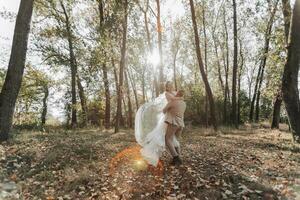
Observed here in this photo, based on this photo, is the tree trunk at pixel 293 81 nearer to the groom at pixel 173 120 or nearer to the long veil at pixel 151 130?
the long veil at pixel 151 130

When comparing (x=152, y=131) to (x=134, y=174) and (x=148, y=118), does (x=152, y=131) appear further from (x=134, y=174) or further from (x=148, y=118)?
(x=134, y=174)

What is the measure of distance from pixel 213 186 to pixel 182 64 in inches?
1857

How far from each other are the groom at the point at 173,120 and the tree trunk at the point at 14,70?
19.8 feet

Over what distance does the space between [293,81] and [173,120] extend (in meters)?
6.64

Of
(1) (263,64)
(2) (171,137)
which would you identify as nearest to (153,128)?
(2) (171,137)

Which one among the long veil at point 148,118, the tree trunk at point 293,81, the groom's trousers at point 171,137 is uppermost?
the tree trunk at point 293,81

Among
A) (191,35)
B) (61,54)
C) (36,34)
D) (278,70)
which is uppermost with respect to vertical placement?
(191,35)

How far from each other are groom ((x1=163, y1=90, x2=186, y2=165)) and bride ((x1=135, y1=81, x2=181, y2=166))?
17 centimetres

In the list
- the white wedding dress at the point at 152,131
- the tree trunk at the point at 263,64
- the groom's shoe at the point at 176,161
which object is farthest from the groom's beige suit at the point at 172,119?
the tree trunk at the point at 263,64

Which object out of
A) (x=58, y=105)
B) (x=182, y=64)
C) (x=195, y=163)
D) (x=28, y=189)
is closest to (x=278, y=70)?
(x=195, y=163)

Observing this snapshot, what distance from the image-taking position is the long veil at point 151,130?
947 cm

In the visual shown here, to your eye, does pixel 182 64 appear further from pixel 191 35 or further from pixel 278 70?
pixel 278 70

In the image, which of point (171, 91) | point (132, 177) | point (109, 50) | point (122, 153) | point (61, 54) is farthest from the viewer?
point (61, 54)

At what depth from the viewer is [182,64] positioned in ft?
178
